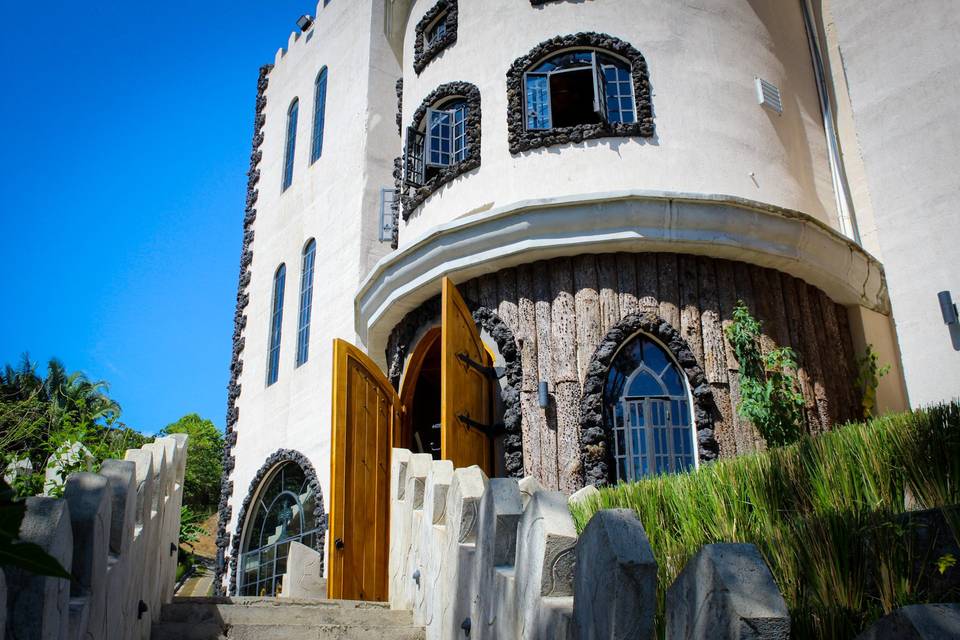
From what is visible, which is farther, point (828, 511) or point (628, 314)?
point (628, 314)

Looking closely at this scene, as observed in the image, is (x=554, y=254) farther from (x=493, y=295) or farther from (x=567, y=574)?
(x=567, y=574)

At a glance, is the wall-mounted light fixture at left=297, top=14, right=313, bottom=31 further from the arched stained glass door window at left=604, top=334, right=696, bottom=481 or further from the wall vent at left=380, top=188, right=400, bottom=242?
the arched stained glass door window at left=604, top=334, right=696, bottom=481

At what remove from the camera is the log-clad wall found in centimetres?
938

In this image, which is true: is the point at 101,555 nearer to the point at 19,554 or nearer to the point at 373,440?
the point at 19,554

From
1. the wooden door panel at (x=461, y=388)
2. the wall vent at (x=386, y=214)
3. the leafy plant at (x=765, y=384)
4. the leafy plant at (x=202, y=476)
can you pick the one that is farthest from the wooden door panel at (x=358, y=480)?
the leafy plant at (x=202, y=476)

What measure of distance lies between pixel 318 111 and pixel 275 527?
7194 mm

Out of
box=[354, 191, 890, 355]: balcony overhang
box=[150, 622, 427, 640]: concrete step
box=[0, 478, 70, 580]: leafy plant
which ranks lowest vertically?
box=[150, 622, 427, 640]: concrete step

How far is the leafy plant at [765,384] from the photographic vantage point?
924 cm

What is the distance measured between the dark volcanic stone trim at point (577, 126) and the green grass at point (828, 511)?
16.8 ft

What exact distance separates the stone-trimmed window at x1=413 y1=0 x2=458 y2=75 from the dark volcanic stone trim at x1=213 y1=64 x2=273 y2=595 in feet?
21.0

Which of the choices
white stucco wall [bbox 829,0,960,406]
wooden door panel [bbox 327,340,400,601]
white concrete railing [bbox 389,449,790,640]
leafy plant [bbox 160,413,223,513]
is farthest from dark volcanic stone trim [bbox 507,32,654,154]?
leafy plant [bbox 160,413,223,513]

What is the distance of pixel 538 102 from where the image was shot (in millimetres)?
10977

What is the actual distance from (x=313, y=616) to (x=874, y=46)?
814 cm

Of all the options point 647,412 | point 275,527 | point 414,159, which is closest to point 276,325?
point 275,527
